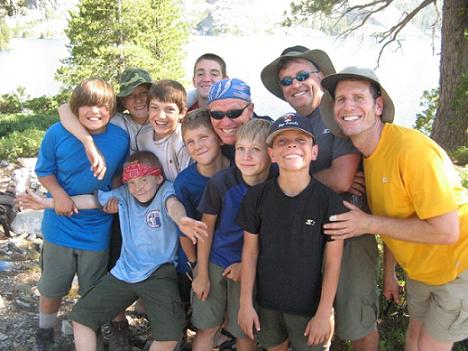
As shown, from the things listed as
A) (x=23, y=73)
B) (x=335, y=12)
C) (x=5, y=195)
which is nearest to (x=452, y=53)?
(x=335, y=12)

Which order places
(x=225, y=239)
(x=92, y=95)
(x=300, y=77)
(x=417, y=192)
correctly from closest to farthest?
(x=417, y=192)
(x=225, y=239)
(x=300, y=77)
(x=92, y=95)

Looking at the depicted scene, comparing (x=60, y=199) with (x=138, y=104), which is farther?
(x=138, y=104)

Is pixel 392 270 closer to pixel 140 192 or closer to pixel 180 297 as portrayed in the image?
pixel 180 297

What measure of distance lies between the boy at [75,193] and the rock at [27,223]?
346cm

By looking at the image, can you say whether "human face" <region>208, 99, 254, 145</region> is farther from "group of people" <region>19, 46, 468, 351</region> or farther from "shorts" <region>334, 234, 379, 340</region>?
"shorts" <region>334, 234, 379, 340</region>

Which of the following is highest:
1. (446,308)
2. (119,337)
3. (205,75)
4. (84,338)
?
(205,75)

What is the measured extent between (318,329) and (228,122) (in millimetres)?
1448

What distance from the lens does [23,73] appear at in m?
50.1

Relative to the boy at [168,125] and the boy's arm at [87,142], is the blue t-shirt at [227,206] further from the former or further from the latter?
the boy's arm at [87,142]

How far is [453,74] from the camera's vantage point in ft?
31.0

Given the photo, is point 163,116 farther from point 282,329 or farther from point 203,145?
point 282,329

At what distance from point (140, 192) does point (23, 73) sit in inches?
2070

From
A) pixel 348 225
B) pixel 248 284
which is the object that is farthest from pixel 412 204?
pixel 248 284

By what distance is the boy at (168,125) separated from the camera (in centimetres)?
357
